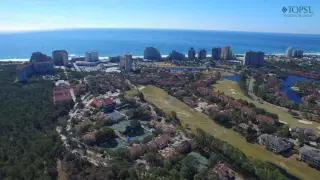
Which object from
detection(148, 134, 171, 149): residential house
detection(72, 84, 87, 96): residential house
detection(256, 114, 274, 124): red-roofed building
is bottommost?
detection(148, 134, 171, 149): residential house

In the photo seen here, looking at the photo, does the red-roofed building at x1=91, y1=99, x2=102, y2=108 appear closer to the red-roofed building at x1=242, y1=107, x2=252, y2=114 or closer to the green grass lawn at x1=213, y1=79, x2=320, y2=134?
the red-roofed building at x1=242, y1=107, x2=252, y2=114

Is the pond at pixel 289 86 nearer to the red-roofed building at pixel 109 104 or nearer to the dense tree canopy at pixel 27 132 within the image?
the red-roofed building at pixel 109 104

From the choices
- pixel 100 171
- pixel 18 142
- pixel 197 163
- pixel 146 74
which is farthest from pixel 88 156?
pixel 146 74

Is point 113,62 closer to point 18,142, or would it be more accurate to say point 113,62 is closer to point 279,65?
point 279,65

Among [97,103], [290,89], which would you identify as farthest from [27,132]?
[290,89]

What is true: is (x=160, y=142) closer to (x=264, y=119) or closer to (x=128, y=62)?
(x=264, y=119)

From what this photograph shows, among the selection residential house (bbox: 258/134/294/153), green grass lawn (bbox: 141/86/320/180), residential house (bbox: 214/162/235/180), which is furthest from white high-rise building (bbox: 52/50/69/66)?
residential house (bbox: 214/162/235/180)
